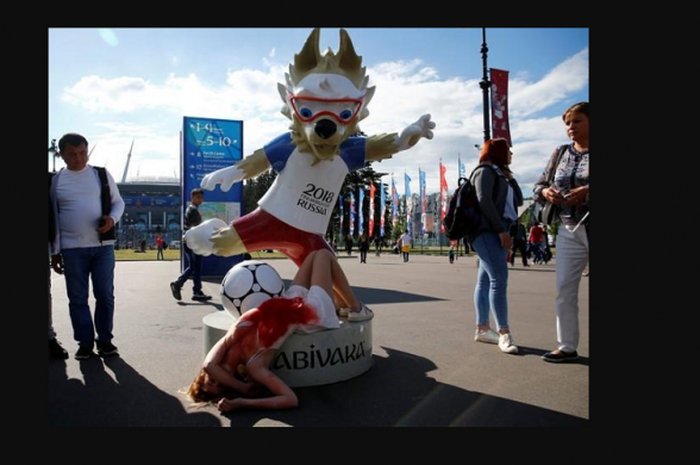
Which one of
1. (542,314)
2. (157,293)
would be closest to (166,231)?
(157,293)

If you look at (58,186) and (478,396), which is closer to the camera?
(478,396)

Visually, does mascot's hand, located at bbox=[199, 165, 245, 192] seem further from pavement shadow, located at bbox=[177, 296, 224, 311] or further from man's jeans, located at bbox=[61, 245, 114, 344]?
pavement shadow, located at bbox=[177, 296, 224, 311]

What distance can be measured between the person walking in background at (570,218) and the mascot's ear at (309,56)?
204cm

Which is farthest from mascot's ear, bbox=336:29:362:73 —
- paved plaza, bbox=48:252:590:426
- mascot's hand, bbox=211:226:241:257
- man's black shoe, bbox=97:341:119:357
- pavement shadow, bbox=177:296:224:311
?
pavement shadow, bbox=177:296:224:311

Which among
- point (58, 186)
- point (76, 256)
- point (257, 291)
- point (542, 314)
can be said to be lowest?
point (542, 314)

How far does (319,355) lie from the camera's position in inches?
127

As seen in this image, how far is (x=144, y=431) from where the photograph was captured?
8.02 feet

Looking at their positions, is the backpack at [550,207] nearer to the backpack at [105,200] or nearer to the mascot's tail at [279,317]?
the mascot's tail at [279,317]

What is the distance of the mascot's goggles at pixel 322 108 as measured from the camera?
11.7ft

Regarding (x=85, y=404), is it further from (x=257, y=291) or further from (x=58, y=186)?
(x=58, y=186)

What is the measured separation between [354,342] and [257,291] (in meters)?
0.79

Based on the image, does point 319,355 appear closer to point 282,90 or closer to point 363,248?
point 282,90

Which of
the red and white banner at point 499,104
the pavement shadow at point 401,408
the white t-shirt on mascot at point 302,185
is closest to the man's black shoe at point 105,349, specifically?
the white t-shirt on mascot at point 302,185

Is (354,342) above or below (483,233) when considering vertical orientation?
below
